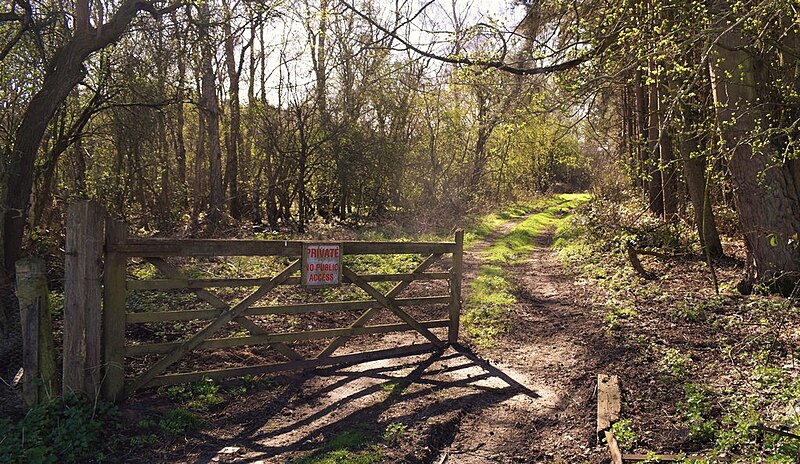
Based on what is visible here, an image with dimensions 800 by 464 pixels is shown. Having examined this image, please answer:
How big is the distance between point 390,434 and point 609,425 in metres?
1.96

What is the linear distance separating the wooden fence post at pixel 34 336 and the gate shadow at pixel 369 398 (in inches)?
60.2

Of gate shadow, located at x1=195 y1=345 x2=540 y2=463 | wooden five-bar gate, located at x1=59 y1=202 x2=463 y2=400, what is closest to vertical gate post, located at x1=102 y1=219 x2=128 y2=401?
wooden five-bar gate, located at x1=59 y1=202 x2=463 y2=400

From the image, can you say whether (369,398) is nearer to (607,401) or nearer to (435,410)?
(435,410)

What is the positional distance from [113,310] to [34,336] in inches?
24.8

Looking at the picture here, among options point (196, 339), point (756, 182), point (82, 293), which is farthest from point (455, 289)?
point (756, 182)

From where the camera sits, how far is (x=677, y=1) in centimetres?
798

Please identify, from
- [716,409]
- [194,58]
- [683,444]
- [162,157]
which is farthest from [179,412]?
[162,157]

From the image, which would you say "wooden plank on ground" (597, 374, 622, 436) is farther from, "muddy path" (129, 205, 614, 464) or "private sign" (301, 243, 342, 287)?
"private sign" (301, 243, 342, 287)

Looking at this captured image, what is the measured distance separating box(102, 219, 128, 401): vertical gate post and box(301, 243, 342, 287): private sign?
1879 mm

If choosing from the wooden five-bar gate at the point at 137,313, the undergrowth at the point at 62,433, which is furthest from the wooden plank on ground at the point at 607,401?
the undergrowth at the point at 62,433

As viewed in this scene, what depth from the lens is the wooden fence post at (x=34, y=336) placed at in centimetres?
469

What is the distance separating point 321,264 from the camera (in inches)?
250

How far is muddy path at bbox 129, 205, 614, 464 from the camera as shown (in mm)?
4652

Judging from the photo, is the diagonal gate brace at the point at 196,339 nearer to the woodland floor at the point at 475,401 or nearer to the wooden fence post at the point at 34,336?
the woodland floor at the point at 475,401
